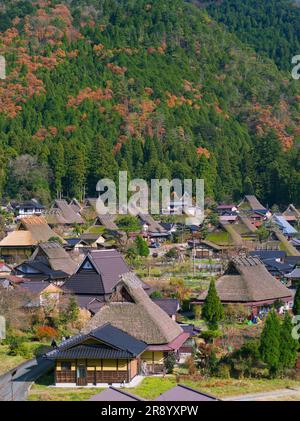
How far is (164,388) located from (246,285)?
8.41 m

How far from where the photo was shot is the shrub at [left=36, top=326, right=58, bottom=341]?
2238cm

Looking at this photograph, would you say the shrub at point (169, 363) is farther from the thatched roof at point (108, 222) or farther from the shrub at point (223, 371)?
the thatched roof at point (108, 222)

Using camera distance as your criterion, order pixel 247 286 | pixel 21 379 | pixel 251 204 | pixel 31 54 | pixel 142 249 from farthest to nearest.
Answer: pixel 31 54, pixel 251 204, pixel 142 249, pixel 247 286, pixel 21 379

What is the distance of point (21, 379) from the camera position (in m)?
18.4

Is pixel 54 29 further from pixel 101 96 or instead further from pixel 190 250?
pixel 190 250

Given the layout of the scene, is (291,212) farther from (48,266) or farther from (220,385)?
(220,385)

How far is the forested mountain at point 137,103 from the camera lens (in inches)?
2282

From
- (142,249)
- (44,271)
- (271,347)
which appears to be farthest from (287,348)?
(142,249)

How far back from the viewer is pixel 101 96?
71.9m

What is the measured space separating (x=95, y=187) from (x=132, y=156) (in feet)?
21.3

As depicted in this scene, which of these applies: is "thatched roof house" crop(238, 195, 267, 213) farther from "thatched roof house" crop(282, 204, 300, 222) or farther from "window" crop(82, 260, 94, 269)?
"window" crop(82, 260, 94, 269)

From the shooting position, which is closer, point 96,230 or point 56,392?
point 56,392

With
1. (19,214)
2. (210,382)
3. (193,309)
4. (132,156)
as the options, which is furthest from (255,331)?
(132,156)

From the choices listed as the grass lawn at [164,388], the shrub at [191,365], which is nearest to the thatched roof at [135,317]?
the shrub at [191,365]
